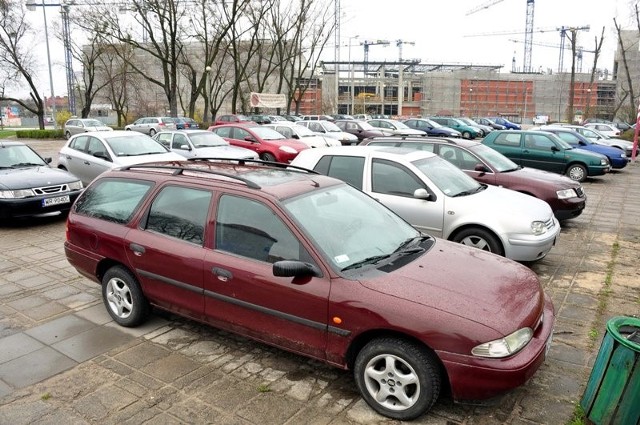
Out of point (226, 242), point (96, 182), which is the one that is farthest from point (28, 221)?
point (226, 242)

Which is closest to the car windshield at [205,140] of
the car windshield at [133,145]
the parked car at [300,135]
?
the car windshield at [133,145]

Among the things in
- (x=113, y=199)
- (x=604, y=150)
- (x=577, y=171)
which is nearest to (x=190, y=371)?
(x=113, y=199)

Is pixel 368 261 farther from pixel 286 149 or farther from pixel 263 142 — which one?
pixel 263 142

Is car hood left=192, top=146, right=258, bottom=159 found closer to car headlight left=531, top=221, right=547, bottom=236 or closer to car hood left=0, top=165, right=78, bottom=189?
car hood left=0, top=165, right=78, bottom=189

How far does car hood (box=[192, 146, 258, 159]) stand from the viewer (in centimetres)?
1315

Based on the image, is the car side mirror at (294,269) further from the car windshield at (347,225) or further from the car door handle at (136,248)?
the car door handle at (136,248)

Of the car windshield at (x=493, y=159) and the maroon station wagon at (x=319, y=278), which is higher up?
the car windshield at (x=493, y=159)

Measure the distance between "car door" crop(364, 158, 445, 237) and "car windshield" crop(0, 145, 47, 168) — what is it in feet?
22.4

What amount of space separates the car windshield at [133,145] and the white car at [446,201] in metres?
5.38

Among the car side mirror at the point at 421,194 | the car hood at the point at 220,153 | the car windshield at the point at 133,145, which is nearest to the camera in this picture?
the car side mirror at the point at 421,194

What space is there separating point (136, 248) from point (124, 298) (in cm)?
60

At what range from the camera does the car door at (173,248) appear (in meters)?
4.03

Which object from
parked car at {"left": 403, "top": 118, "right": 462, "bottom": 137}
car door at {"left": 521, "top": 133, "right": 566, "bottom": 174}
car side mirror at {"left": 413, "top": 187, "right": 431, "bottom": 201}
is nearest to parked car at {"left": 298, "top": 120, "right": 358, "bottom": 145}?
parked car at {"left": 403, "top": 118, "right": 462, "bottom": 137}

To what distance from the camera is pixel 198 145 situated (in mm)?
13586
